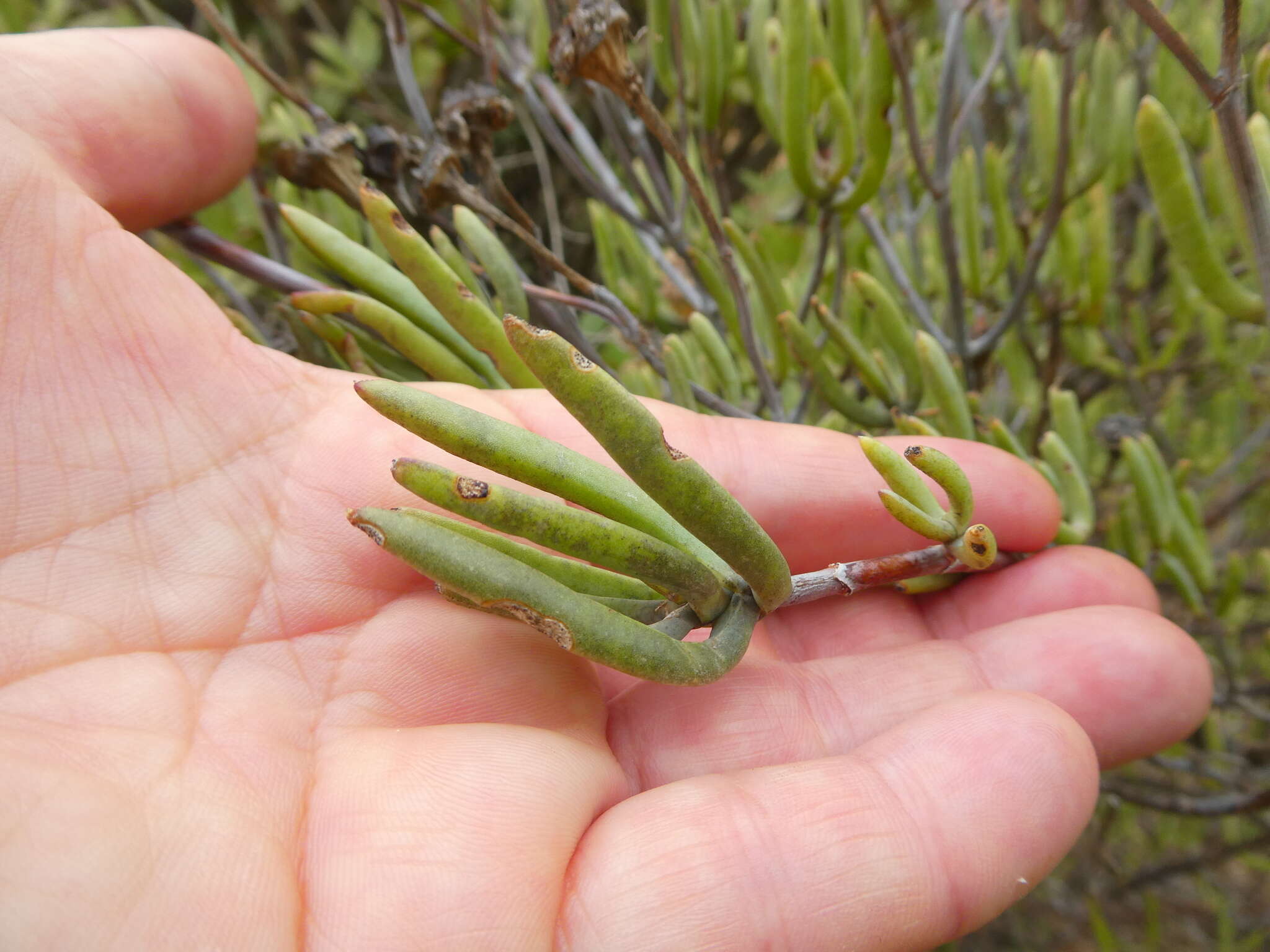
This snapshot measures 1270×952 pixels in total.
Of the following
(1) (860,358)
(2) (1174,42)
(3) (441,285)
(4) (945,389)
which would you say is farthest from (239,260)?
(2) (1174,42)

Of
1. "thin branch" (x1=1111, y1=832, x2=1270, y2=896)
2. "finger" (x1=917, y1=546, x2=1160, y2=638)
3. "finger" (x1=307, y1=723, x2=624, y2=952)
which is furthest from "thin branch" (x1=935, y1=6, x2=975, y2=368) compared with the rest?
"thin branch" (x1=1111, y1=832, x2=1270, y2=896)

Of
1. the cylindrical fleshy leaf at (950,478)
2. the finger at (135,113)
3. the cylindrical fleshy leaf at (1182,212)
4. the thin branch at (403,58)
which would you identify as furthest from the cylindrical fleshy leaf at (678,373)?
the finger at (135,113)

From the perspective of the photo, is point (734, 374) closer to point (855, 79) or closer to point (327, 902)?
point (855, 79)

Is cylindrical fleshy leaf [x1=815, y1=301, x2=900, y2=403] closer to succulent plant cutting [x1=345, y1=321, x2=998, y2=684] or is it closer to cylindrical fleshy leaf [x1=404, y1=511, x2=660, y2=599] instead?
succulent plant cutting [x1=345, y1=321, x2=998, y2=684]

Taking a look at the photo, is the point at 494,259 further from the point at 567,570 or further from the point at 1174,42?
the point at 1174,42

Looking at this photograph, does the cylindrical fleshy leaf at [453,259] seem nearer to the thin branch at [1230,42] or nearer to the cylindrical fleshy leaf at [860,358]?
the cylindrical fleshy leaf at [860,358]

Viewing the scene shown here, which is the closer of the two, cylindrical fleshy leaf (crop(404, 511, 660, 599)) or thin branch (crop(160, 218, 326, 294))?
cylindrical fleshy leaf (crop(404, 511, 660, 599))

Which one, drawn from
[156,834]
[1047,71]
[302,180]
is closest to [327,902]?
[156,834]
